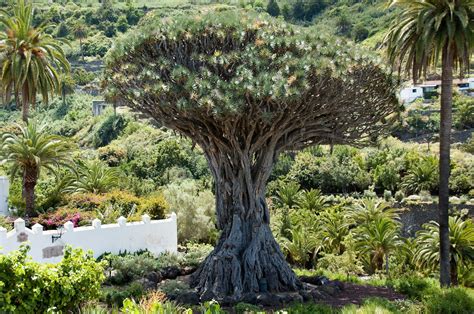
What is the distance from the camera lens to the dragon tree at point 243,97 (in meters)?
14.0

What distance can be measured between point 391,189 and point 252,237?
1286 inches

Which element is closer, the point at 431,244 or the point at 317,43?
the point at 317,43

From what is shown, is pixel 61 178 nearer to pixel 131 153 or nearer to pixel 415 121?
pixel 131 153

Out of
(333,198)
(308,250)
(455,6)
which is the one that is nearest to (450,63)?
(455,6)

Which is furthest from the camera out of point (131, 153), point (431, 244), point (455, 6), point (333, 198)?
point (131, 153)

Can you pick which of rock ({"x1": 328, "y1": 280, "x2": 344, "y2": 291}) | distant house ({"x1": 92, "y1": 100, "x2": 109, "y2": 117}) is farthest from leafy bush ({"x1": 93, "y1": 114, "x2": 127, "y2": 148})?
rock ({"x1": 328, "y1": 280, "x2": 344, "y2": 291})

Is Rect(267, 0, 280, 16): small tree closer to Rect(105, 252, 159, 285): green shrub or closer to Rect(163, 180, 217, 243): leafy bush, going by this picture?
Rect(163, 180, 217, 243): leafy bush

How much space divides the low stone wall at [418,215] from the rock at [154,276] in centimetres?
2176

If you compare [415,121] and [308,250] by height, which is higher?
[415,121]

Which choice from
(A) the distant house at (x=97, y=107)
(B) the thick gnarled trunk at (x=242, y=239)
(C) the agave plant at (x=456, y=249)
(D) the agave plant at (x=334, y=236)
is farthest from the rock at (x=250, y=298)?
(A) the distant house at (x=97, y=107)

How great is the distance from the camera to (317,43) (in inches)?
592

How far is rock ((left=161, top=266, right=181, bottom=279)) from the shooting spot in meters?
17.4

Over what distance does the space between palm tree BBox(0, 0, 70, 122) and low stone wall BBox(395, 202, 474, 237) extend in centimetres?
2155

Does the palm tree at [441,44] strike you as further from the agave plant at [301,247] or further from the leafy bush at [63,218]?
the leafy bush at [63,218]
